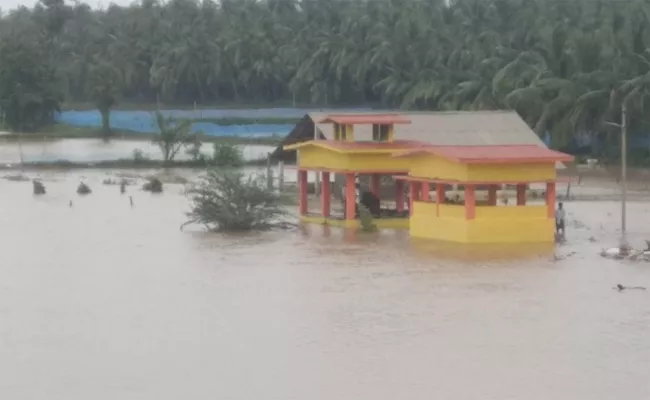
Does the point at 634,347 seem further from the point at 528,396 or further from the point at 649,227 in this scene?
the point at 649,227

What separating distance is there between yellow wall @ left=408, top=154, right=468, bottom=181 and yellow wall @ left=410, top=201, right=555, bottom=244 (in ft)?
2.39

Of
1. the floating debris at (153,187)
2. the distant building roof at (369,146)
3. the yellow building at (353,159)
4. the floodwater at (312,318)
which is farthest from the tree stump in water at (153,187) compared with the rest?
the distant building roof at (369,146)

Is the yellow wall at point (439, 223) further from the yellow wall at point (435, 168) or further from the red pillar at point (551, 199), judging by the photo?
the red pillar at point (551, 199)

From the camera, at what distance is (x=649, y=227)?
31344 millimetres

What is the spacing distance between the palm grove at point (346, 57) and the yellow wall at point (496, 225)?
20149 mm

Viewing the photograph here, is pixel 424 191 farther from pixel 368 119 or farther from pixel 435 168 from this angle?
pixel 368 119

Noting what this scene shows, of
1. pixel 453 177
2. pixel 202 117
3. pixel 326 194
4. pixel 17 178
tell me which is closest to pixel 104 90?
pixel 202 117

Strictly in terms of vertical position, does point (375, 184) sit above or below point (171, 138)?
above

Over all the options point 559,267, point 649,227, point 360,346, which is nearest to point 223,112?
point 649,227

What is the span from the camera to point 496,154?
27.9 metres

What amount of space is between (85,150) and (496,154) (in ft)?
119

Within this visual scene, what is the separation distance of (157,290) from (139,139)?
153ft

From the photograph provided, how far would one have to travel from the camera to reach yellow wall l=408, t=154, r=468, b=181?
2758cm

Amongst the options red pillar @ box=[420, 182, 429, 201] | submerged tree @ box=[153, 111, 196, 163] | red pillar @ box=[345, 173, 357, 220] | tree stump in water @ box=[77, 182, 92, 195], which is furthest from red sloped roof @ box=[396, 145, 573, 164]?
submerged tree @ box=[153, 111, 196, 163]
